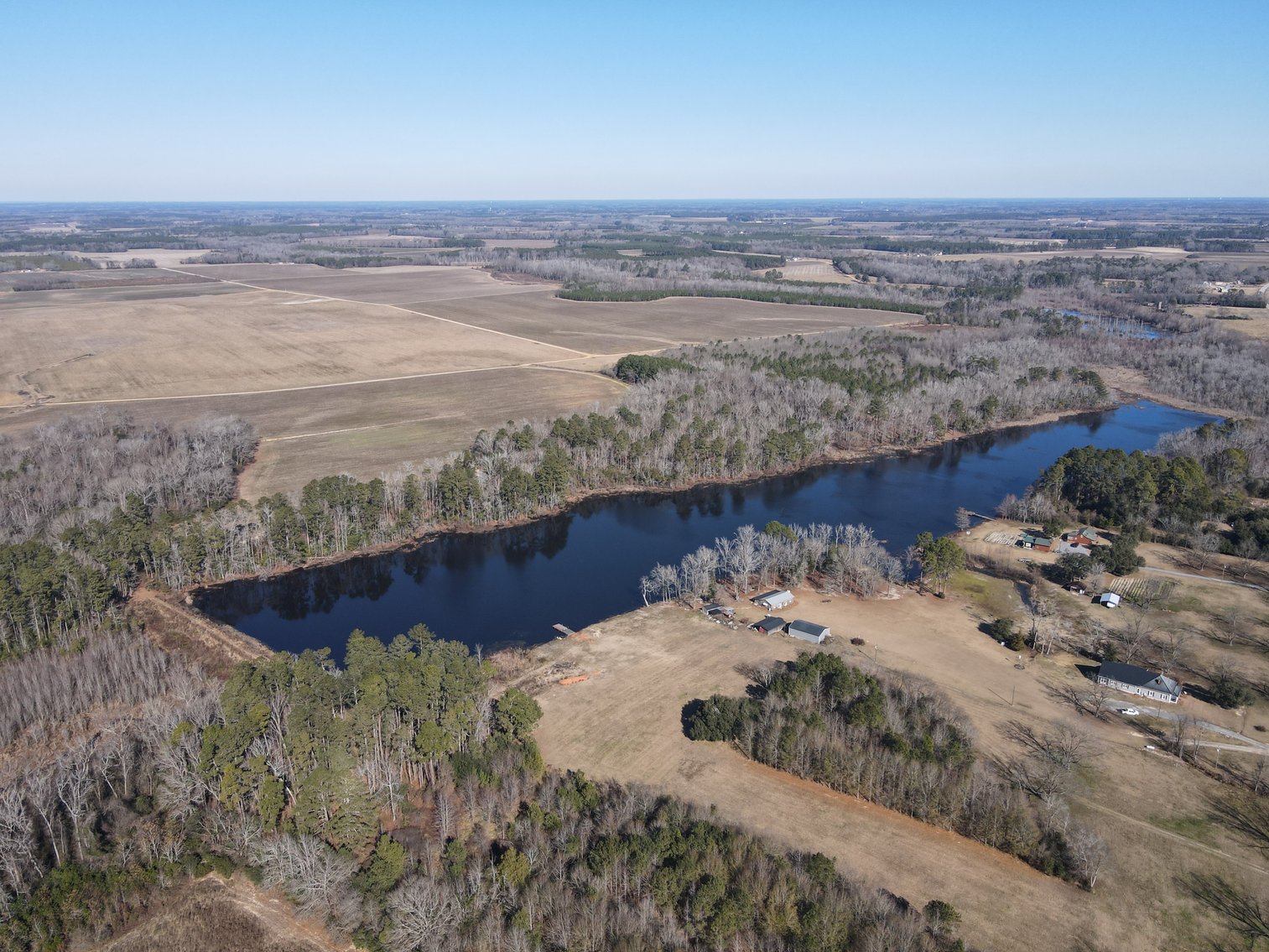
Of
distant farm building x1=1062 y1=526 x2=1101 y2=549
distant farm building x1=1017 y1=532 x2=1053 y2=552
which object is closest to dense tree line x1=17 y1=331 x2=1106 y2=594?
distant farm building x1=1017 y1=532 x2=1053 y2=552

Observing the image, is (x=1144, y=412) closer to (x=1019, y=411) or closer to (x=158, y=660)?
(x=1019, y=411)

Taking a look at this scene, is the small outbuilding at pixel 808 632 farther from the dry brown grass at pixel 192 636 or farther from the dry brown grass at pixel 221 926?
the dry brown grass at pixel 192 636

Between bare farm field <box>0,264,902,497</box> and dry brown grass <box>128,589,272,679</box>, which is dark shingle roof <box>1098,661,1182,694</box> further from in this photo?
bare farm field <box>0,264,902,497</box>

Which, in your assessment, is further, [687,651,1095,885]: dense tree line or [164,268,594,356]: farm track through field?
[164,268,594,356]: farm track through field

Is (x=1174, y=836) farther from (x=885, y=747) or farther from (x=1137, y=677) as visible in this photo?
(x=1137, y=677)

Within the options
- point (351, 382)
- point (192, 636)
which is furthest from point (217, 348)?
point (192, 636)

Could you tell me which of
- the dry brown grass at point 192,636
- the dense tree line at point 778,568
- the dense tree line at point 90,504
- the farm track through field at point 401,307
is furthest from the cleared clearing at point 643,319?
the dry brown grass at point 192,636
